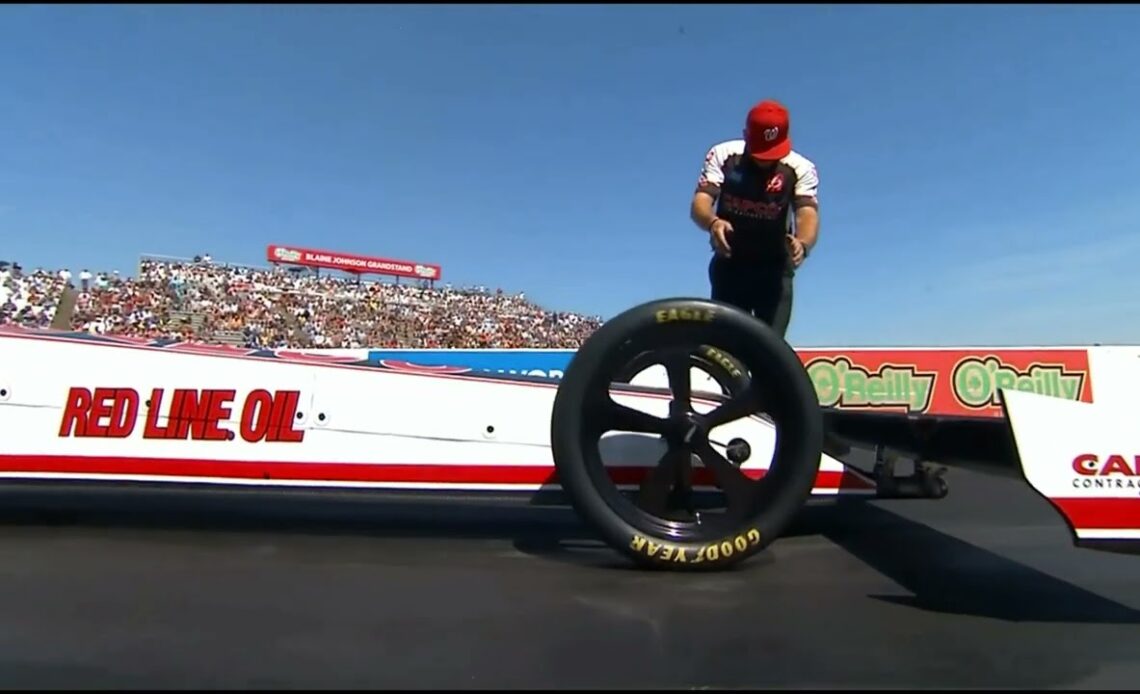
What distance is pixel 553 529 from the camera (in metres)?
3.37

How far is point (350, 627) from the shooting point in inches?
80.0

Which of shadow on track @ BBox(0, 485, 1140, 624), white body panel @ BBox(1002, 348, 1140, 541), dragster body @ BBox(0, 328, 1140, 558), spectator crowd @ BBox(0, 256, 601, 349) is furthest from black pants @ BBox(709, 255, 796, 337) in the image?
spectator crowd @ BBox(0, 256, 601, 349)

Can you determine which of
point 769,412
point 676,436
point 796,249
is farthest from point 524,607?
point 796,249

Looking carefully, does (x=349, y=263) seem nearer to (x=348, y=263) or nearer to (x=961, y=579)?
(x=348, y=263)

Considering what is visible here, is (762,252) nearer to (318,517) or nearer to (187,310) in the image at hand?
(318,517)

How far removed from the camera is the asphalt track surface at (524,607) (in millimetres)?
1742

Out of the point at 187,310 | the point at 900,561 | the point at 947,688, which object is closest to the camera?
the point at 947,688

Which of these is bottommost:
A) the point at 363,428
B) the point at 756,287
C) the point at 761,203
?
the point at 363,428

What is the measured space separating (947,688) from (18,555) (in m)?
2.97

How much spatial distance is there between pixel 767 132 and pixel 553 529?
189cm

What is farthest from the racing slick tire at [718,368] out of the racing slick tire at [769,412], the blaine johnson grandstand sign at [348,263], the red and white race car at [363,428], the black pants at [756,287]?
the blaine johnson grandstand sign at [348,263]

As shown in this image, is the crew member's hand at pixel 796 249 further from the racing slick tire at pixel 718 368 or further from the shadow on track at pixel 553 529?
the shadow on track at pixel 553 529

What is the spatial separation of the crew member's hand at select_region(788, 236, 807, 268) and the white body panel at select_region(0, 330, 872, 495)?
70 cm

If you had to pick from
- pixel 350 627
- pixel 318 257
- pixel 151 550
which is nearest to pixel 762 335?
pixel 350 627
